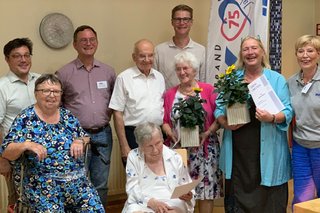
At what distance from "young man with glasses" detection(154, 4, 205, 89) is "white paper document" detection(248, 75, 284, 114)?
94cm

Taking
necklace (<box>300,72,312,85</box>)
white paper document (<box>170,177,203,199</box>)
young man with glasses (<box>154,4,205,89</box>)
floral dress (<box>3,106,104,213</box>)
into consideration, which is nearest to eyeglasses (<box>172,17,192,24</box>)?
young man with glasses (<box>154,4,205,89</box>)

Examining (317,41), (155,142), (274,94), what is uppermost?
(317,41)

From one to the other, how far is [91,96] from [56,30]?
0.97 metres

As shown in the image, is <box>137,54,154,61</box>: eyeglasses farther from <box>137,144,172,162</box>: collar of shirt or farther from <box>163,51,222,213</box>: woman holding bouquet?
<box>137,144,172,162</box>: collar of shirt

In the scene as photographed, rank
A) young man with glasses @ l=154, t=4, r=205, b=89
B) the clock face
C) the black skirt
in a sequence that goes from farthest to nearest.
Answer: the clock face → young man with glasses @ l=154, t=4, r=205, b=89 → the black skirt

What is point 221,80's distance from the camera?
3123 millimetres

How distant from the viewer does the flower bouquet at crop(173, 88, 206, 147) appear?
317 centimetres

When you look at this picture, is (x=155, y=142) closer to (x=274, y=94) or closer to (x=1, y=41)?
(x=274, y=94)

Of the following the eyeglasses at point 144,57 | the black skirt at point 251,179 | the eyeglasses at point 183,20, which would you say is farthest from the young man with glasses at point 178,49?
the black skirt at point 251,179

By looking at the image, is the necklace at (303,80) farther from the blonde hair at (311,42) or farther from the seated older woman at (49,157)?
the seated older woman at (49,157)

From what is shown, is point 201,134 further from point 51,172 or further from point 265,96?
point 51,172

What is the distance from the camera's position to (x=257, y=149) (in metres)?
3.12

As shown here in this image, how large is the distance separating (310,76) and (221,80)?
1.92 ft

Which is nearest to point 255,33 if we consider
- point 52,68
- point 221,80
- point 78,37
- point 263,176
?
point 221,80
